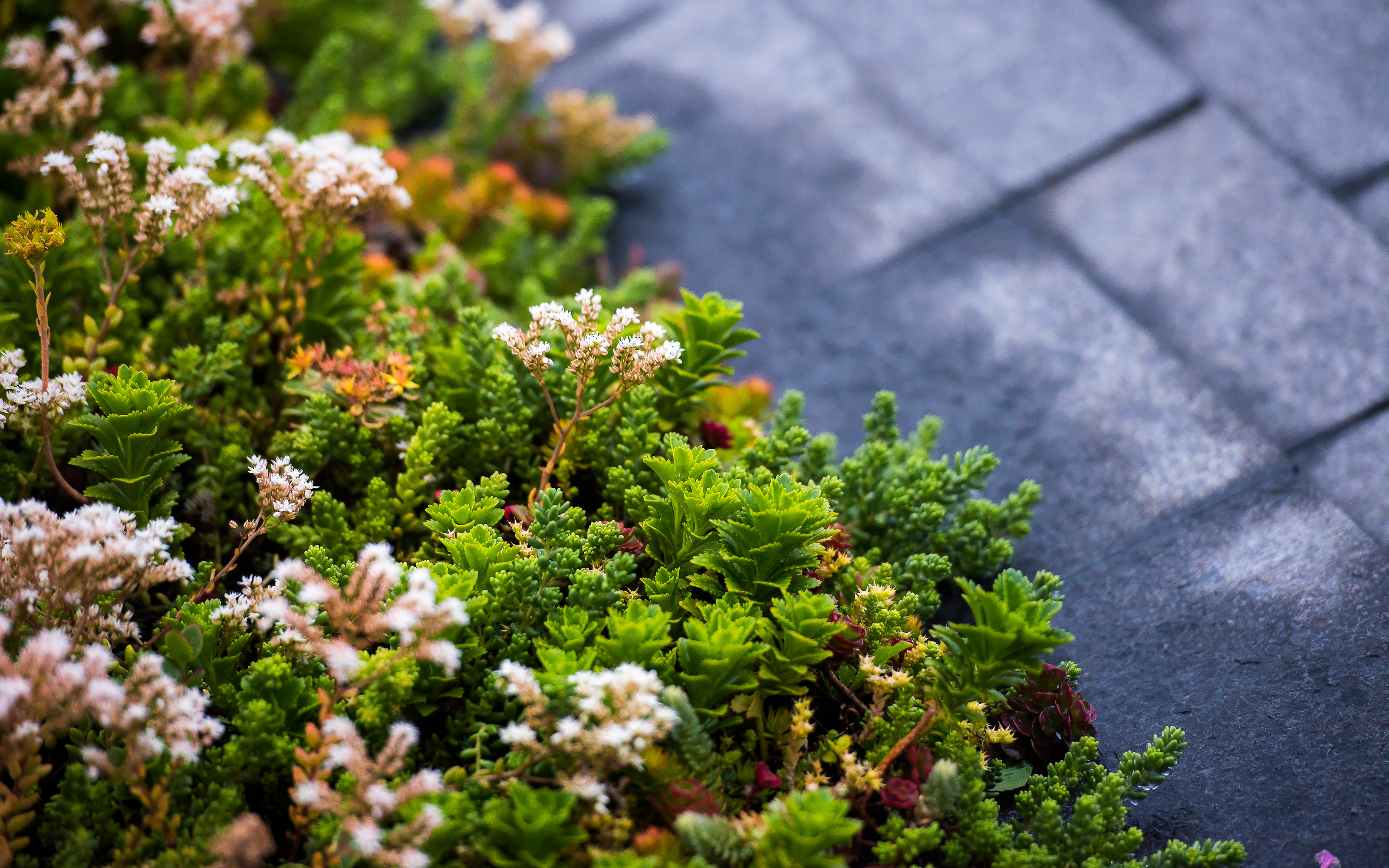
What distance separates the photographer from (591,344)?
185 cm

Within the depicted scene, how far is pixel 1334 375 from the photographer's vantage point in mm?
2596

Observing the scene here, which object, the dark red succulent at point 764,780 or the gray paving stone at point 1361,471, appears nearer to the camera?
the dark red succulent at point 764,780

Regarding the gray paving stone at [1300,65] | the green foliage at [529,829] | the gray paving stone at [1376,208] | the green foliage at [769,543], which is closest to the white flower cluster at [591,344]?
the green foliage at [769,543]

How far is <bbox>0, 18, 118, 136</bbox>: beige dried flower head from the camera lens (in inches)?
95.4

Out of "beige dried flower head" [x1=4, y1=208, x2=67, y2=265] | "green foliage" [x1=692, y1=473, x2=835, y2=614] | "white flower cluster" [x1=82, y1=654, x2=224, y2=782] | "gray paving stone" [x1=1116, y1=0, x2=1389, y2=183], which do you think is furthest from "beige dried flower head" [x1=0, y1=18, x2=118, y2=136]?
"gray paving stone" [x1=1116, y1=0, x2=1389, y2=183]

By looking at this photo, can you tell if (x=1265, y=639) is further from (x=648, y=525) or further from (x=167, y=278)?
(x=167, y=278)

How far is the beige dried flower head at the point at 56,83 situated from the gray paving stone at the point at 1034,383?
1911 mm

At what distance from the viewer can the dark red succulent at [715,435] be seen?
2.21 metres

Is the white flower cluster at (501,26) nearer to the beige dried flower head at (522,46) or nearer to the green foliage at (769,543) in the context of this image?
the beige dried flower head at (522,46)

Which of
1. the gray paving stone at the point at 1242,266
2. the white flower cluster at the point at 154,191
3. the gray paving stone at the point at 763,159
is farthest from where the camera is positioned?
the gray paving stone at the point at 763,159

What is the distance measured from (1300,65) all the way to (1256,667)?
7.41 feet

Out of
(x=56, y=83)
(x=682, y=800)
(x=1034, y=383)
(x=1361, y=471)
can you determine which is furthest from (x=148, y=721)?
(x=1361, y=471)

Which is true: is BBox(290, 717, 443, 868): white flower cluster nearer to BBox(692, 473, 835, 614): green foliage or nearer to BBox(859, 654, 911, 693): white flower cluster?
BBox(692, 473, 835, 614): green foliage

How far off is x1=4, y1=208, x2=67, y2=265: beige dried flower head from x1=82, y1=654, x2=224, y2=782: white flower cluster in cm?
81
